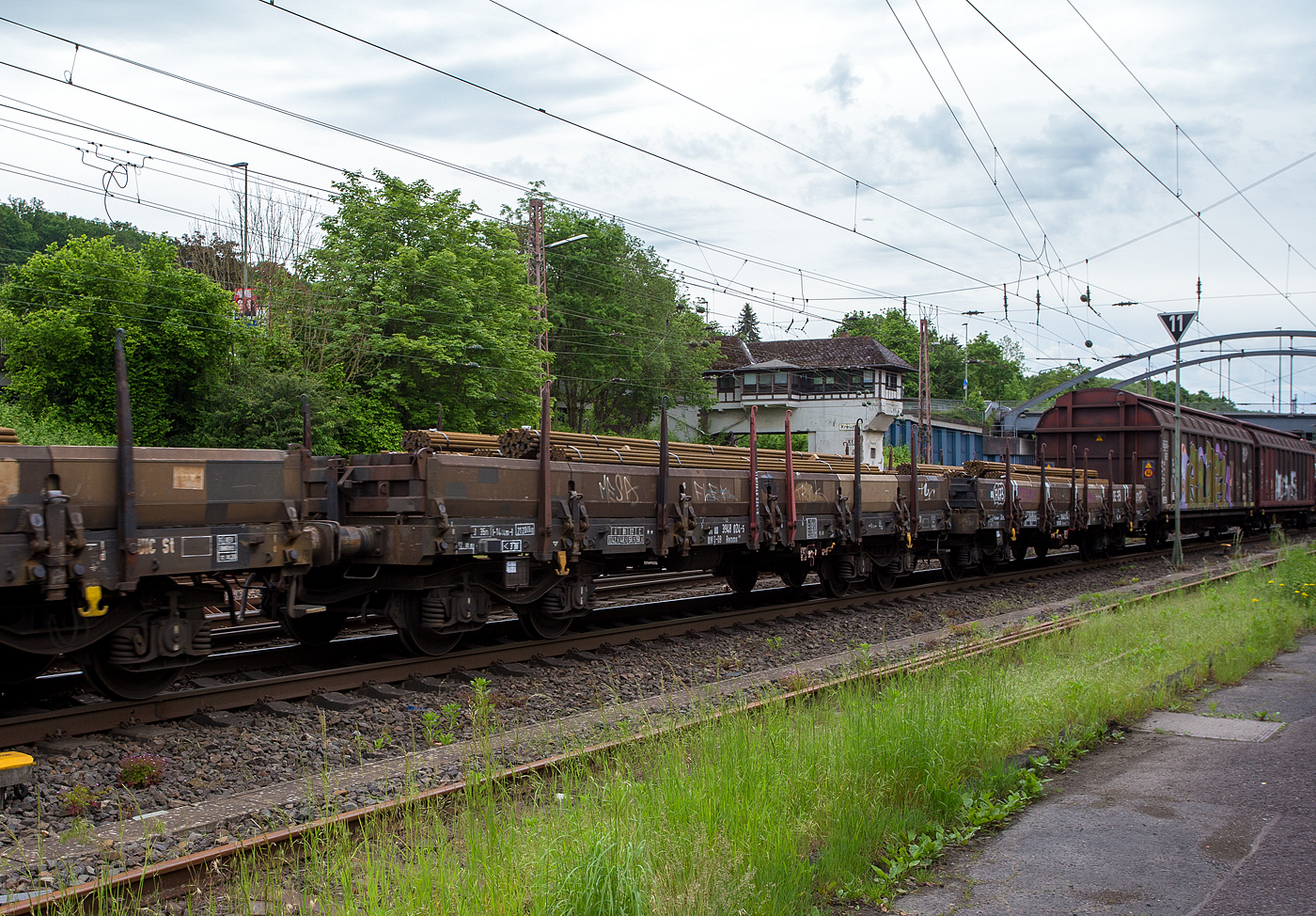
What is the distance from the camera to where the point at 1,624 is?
6734 millimetres

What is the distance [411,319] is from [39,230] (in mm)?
36655

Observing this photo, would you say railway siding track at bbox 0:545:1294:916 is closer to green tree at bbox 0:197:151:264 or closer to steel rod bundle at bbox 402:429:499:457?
steel rod bundle at bbox 402:429:499:457

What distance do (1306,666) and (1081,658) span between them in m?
2.41

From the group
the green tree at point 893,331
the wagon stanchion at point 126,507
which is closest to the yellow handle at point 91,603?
the wagon stanchion at point 126,507

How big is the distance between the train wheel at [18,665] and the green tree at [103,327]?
19225 mm

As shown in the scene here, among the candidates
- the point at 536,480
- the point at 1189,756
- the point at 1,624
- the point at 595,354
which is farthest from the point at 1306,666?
Result: the point at 595,354

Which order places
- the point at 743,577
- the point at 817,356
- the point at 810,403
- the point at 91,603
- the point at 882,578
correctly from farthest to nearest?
the point at 817,356, the point at 810,403, the point at 882,578, the point at 743,577, the point at 91,603

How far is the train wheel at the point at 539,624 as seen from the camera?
10.4 meters

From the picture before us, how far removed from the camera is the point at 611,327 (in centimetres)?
5328

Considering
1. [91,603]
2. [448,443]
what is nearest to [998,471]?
[448,443]

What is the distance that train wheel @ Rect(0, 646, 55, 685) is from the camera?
722cm

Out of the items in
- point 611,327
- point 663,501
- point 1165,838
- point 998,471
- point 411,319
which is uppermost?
point 611,327

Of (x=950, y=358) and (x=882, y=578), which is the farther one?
(x=950, y=358)

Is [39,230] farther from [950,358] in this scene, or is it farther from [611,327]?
[950,358]
